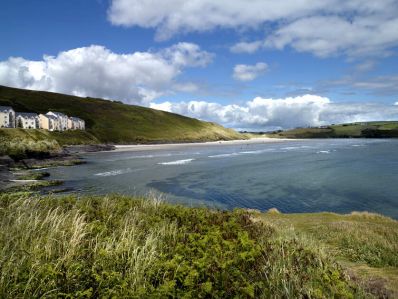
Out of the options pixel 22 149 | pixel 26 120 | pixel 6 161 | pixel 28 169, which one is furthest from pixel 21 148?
pixel 26 120

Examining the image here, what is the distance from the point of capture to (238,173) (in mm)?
71938

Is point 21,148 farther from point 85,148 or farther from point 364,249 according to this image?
point 364,249

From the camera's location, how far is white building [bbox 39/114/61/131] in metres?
176

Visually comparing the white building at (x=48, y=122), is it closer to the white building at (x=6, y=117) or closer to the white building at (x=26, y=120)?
the white building at (x=26, y=120)

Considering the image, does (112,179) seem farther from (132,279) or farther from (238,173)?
(132,279)

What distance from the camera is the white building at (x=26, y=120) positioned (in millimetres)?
159688

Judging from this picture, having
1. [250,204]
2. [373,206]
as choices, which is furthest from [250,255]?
[373,206]

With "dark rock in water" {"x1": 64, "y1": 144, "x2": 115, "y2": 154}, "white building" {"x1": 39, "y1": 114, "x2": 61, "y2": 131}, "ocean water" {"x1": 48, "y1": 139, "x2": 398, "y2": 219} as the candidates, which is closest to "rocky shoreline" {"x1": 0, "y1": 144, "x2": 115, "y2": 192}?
"dark rock in water" {"x1": 64, "y1": 144, "x2": 115, "y2": 154}

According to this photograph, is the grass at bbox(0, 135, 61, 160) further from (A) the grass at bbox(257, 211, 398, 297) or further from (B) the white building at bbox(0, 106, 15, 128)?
(A) the grass at bbox(257, 211, 398, 297)

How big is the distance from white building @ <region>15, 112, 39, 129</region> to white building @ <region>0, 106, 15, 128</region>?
16.0 feet

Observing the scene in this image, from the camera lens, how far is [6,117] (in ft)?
491

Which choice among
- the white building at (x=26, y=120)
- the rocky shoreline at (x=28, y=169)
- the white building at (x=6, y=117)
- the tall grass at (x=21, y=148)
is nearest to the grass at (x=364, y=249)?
the rocky shoreline at (x=28, y=169)

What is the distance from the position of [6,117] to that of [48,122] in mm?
28400

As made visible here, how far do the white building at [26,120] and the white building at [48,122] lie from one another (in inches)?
161
